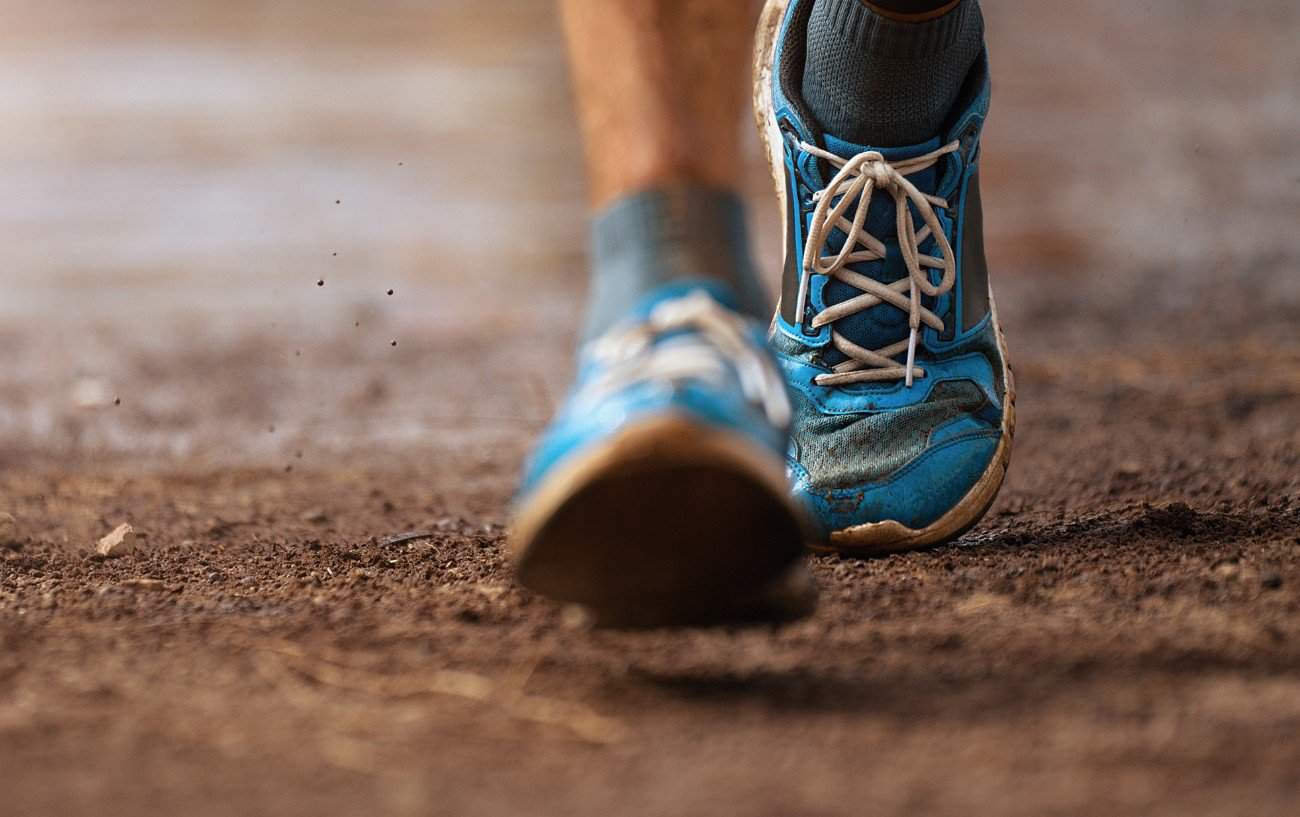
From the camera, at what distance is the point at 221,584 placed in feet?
5.16

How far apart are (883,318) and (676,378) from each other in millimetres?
593

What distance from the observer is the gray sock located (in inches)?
48.0

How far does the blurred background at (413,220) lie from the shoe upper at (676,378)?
20 centimetres

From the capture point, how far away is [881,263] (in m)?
1.63

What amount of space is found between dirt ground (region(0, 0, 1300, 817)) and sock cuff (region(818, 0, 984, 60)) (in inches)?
21.4

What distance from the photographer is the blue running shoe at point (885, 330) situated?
5.22 feet

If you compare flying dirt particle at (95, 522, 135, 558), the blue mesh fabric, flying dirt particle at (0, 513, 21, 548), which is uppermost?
the blue mesh fabric

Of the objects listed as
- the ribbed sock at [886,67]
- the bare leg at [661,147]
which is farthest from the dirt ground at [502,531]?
the ribbed sock at [886,67]

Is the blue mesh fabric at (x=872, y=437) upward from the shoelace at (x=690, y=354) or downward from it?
downward

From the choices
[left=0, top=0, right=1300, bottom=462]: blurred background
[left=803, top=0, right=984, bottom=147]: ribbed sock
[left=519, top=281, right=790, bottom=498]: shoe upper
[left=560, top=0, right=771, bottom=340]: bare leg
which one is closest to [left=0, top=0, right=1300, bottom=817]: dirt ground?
[left=0, top=0, right=1300, bottom=462]: blurred background

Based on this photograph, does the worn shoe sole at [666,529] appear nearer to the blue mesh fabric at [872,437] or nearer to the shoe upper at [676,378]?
the shoe upper at [676,378]

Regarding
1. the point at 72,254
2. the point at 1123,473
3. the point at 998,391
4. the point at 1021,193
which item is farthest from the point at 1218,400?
the point at 72,254

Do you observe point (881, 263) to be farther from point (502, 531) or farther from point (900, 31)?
point (502, 531)

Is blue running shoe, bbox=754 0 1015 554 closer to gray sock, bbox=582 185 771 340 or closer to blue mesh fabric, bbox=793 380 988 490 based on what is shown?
blue mesh fabric, bbox=793 380 988 490
